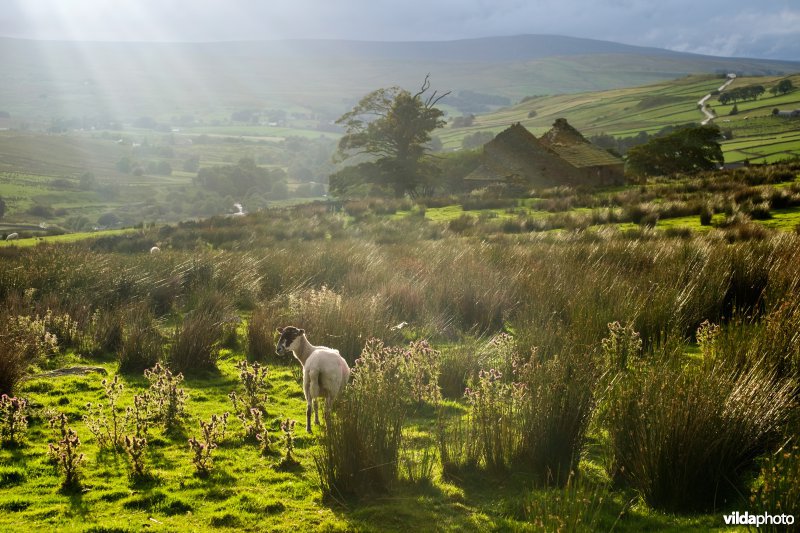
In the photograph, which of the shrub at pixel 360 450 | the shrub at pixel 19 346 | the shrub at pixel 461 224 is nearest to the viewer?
the shrub at pixel 360 450

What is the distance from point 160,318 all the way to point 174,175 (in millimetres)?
142278

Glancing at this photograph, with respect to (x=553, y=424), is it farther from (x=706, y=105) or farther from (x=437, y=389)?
(x=706, y=105)

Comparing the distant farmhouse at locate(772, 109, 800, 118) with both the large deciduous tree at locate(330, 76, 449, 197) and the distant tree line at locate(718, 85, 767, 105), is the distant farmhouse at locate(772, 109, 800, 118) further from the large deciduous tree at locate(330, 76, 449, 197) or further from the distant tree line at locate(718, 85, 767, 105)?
the large deciduous tree at locate(330, 76, 449, 197)

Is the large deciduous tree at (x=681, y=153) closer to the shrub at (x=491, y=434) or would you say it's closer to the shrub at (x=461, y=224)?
the shrub at (x=461, y=224)

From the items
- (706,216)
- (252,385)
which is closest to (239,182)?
(706,216)

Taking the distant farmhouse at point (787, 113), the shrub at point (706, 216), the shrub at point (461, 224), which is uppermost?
the distant farmhouse at point (787, 113)

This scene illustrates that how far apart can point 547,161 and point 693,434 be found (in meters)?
39.7

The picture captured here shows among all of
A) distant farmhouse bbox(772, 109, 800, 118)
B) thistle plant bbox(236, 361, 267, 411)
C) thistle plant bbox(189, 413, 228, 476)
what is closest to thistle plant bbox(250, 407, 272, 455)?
thistle plant bbox(189, 413, 228, 476)

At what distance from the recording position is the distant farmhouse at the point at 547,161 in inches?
1620

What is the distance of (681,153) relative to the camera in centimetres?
4612

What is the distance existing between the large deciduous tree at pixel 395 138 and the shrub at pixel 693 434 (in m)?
43.8

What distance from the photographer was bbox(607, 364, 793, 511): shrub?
4648mm

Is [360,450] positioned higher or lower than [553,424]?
lower

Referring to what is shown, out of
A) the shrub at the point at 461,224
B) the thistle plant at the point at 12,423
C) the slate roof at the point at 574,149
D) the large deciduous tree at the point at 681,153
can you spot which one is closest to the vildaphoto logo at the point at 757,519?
the thistle plant at the point at 12,423
